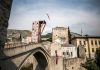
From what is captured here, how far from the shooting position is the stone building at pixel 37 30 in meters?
20.8

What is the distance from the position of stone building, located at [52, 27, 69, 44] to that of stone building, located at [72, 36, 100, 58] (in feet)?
7.50

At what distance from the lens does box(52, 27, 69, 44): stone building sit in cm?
4359

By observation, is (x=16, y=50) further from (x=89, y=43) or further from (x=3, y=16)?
(x=89, y=43)

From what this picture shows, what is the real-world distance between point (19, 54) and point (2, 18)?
8.20 m

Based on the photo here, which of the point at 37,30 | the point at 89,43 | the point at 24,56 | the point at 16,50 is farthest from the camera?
the point at 89,43

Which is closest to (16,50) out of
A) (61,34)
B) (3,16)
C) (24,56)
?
(24,56)

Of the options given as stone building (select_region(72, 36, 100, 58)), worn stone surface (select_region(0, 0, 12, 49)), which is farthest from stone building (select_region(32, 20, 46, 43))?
stone building (select_region(72, 36, 100, 58))

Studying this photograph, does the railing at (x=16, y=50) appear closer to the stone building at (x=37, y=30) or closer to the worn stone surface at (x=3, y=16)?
the stone building at (x=37, y=30)

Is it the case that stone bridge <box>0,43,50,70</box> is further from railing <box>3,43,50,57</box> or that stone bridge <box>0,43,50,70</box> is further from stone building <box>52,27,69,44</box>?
stone building <box>52,27,69,44</box>

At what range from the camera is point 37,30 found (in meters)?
21.1

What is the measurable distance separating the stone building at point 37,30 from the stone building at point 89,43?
875 inches

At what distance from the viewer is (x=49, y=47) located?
23.6 m

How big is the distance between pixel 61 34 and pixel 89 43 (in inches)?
288

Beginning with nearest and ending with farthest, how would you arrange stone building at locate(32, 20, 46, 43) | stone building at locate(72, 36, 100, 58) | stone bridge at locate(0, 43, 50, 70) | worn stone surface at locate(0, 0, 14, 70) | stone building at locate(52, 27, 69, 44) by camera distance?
worn stone surface at locate(0, 0, 14, 70) → stone bridge at locate(0, 43, 50, 70) → stone building at locate(32, 20, 46, 43) → stone building at locate(72, 36, 100, 58) → stone building at locate(52, 27, 69, 44)
